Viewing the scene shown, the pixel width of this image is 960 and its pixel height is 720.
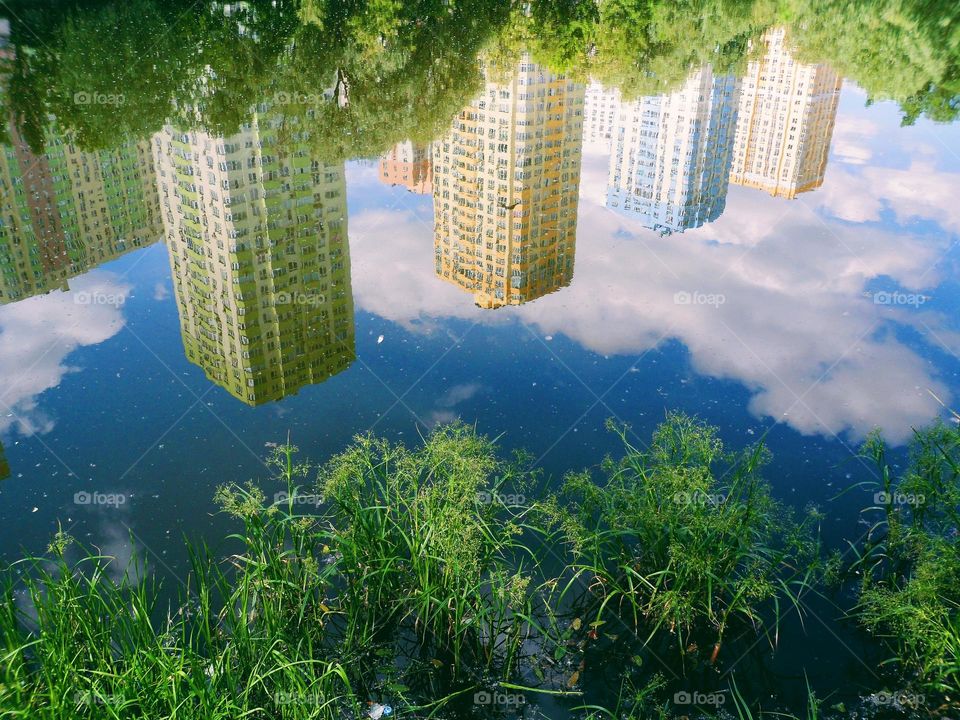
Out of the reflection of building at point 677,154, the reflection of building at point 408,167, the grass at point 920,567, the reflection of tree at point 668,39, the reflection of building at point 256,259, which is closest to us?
the grass at point 920,567

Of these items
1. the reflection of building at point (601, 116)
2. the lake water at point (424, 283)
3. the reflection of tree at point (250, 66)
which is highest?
the reflection of tree at point (250, 66)

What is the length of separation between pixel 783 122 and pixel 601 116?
5568mm

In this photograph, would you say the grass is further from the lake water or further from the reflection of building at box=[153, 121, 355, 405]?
the reflection of building at box=[153, 121, 355, 405]

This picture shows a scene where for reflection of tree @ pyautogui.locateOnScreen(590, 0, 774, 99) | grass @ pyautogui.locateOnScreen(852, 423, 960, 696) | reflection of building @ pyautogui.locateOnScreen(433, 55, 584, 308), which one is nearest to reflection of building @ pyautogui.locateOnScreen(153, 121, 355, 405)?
reflection of building @ pyautogui.locateOnScreen(433, 55, 584, 308)

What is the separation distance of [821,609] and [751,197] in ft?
42.4

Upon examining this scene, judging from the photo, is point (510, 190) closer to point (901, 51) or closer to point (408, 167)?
point (408, 167)

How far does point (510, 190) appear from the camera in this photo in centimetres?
1689

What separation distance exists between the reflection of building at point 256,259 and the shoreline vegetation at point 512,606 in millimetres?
4191

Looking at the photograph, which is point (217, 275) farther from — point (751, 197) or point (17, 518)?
point (751, 197)

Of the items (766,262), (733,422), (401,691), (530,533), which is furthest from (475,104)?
(401,691)

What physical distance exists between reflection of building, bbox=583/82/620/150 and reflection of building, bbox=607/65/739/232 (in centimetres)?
27

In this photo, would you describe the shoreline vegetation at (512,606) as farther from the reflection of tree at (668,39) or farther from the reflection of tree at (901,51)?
the reflection of tree at (901,51)

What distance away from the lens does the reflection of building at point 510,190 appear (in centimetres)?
1341

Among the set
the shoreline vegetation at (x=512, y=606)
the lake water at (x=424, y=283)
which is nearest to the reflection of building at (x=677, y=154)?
the lake water at (x=424, y=283)
